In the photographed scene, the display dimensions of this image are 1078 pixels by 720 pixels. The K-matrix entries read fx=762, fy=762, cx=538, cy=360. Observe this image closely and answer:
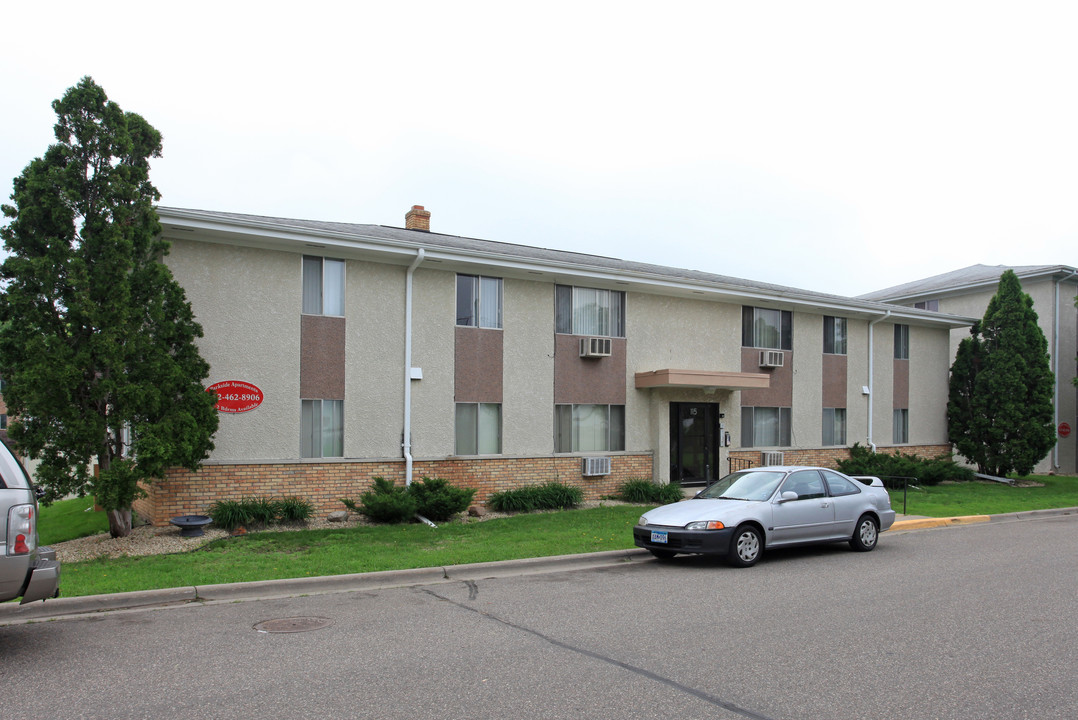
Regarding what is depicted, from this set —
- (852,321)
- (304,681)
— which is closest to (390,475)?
(304,681)

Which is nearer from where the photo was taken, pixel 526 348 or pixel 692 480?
pixel 526 348

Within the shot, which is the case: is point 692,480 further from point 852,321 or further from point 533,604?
point 533,604

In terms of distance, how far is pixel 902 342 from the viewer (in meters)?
23.7

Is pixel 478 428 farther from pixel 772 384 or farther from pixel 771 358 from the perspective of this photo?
pixel 772 384

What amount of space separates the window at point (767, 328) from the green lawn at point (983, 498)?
4811 mm

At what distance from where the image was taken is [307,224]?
1591 cm

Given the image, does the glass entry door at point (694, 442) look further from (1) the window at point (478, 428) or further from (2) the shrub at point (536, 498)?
(1) the window at point (478, 428)

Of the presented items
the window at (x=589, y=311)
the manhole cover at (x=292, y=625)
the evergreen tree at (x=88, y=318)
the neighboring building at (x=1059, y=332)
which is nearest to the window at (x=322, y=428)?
the evergreen tree at (x=88, y=318)

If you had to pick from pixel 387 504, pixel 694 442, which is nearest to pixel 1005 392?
pixel 694 442

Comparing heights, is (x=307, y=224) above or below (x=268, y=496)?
above

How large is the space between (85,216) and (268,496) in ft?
18.1

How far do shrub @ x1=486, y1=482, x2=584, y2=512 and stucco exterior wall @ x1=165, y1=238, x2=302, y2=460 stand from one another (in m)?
4.04

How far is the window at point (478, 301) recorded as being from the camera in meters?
15.9

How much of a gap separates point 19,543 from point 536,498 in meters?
10.6
